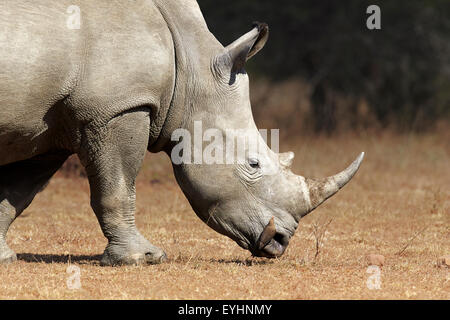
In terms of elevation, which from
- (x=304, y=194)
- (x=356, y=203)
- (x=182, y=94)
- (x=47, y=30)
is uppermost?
(x=47, y=30)

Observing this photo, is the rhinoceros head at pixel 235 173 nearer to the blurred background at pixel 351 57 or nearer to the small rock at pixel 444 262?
the small rock at pixel 444 262

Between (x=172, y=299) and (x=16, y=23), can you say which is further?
(x=16, y=23)

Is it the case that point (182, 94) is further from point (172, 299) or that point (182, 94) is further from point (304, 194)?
point (172, 299)

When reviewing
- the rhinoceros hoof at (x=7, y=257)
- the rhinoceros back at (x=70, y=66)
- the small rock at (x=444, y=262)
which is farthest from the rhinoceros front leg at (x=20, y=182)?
the small rock at (x=444, y=262)

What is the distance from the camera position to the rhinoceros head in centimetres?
587

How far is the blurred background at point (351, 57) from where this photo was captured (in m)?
14.1

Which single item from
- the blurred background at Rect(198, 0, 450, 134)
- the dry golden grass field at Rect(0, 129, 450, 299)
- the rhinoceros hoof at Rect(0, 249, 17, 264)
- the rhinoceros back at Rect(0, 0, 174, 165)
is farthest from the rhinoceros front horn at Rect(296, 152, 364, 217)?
the blurred background at Rect(198, 0, 450, 134)

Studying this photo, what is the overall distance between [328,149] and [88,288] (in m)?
8.52

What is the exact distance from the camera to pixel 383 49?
14.1m

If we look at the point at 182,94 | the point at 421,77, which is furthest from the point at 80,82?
the point at 421,77

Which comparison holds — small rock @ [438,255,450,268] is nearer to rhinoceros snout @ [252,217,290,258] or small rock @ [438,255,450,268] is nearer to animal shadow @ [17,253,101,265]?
rhinoceros snout @ [252,217,290,258]

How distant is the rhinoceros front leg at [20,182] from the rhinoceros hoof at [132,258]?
773mm

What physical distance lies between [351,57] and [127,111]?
9.14 m
